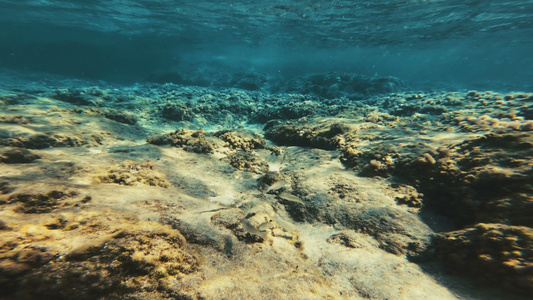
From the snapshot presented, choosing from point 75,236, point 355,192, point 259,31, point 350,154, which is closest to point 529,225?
point 355,192

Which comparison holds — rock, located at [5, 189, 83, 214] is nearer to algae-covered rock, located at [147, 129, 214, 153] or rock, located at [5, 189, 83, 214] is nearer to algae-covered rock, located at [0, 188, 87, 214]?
algae-covered rock, located at [0, 188, 87, 214]

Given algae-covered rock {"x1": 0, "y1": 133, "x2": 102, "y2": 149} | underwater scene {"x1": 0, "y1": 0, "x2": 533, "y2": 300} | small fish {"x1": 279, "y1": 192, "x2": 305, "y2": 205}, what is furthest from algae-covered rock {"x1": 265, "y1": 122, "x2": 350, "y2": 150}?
algae-covered rock {"x1": 0, "y1": 133, "x2": 102, "y2": 149}

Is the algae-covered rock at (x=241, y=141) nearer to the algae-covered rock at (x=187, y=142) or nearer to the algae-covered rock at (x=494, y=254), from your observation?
the algae-covered rock at (x=187, y=142)

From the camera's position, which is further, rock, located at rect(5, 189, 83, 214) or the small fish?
the small fish

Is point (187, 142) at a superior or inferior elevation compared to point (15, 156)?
superior

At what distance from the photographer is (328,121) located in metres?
7.12

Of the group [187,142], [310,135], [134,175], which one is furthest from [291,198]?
[310,135]

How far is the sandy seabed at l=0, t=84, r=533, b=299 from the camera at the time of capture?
1560 mm

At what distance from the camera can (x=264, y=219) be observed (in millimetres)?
2842

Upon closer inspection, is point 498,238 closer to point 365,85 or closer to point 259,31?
point 365,85

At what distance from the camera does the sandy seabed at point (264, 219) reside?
5.12 ft

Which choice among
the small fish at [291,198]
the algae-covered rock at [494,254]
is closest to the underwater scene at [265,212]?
the algae-covered rock at [494,254]

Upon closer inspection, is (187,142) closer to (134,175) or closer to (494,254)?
(134,175)

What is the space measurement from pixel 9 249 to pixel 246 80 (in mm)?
24506
